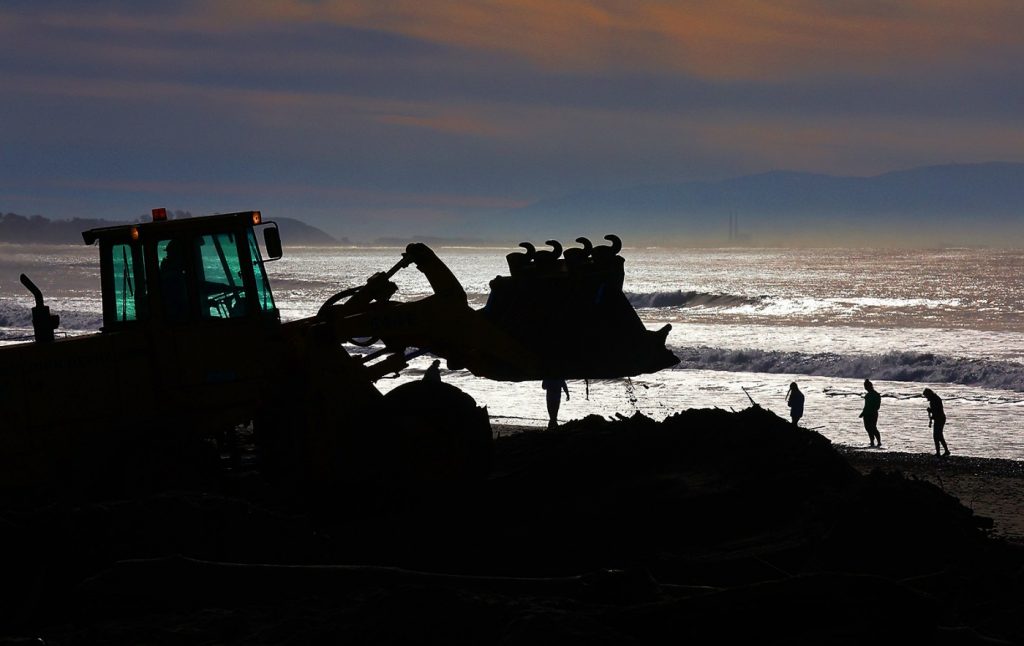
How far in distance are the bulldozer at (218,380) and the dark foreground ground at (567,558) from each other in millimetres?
453

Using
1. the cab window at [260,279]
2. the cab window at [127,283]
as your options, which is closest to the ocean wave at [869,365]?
the cab window at [260,279]

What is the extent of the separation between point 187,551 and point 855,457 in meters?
13.6

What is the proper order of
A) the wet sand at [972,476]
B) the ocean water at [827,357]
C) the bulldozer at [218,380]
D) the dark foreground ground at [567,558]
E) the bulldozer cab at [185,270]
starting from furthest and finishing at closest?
the ocean water at [827,357], the wet sand at [972,476], the bulldozer cab at [185,270], the bulldozer at [218,380], the dark foreground ground at [567,558]

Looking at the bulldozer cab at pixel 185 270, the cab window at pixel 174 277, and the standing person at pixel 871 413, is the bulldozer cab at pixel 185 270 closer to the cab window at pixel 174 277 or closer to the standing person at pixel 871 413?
the cab window at pixel 174 277

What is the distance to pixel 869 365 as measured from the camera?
3866 cm

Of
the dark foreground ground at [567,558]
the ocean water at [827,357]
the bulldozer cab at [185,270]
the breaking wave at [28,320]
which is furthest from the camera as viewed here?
the breaking wave at [28,320]

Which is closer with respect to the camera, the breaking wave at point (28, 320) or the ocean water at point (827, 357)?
the ocean water at point (827, 357)

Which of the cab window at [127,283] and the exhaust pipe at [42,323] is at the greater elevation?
the cab window at [127,283]

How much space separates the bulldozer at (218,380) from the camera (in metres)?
9.32

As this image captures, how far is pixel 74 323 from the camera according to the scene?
58188 millimetres

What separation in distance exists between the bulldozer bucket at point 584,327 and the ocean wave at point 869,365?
25787 mm

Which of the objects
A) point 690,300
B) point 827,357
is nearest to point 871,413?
point 827,357

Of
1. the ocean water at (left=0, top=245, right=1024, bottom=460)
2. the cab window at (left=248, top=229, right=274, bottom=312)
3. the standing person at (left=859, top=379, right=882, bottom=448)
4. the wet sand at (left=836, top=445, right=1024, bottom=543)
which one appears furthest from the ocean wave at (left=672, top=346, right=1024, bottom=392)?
the cab window at (left=248, top=229, right=274, bottom=312)

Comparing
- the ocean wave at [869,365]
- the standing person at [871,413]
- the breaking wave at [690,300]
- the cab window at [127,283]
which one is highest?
the cab window at [127,283]
